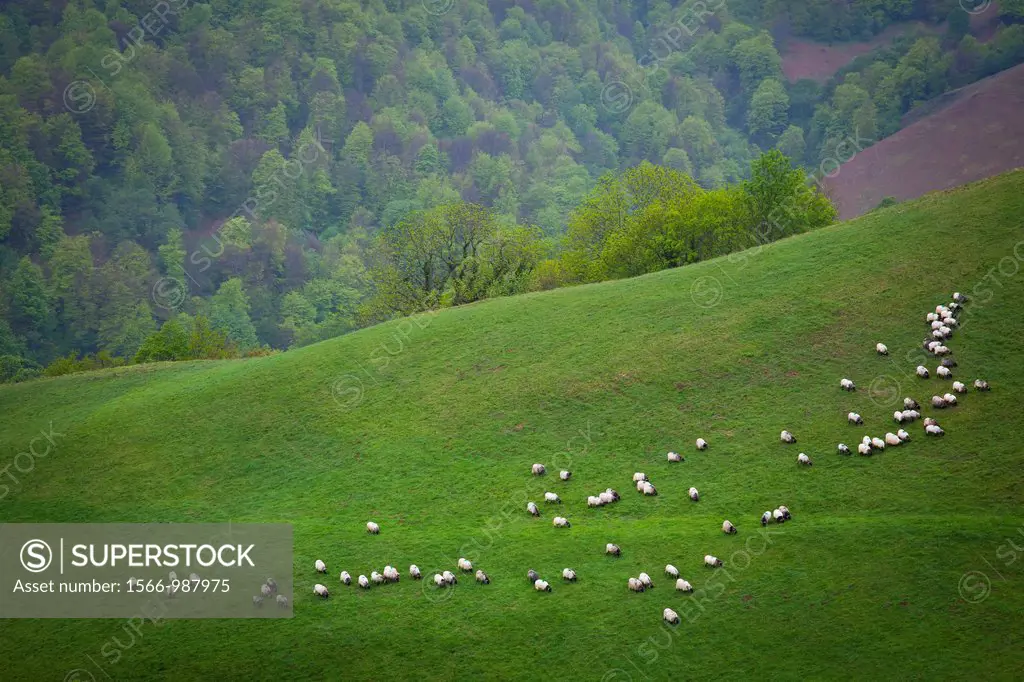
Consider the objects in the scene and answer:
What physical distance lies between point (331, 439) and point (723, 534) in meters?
21.8

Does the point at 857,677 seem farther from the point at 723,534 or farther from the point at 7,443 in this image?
the point at 7,443

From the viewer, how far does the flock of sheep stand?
3881 centimetres

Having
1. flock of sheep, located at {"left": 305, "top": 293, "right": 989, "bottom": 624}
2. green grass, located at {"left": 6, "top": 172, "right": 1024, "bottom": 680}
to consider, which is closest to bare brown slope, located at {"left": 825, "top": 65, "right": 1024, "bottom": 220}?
green grass, located at {"left": 6, "top": 172, "right": 1024, "bottom": 680}

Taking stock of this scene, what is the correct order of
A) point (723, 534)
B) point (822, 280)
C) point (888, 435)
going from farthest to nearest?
1. point (822, 280)
2. point (888, 435)
3. point (723, 534)

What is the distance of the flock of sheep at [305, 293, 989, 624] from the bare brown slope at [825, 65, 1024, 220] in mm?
116522

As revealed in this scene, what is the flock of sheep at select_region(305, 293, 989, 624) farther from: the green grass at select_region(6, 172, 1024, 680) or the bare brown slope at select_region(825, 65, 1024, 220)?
the bare brown slope at select_region(825, 65, 1024, 220)

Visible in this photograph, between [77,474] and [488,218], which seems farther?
[488,218]

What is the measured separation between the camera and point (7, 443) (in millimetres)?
58188

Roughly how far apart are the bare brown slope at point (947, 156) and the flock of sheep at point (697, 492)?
11652 centimetres

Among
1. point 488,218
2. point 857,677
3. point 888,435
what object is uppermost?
point 488,218

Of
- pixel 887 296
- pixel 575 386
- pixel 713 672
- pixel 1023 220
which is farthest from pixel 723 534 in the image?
pixel 1023 220

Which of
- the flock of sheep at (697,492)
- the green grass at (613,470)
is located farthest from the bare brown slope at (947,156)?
the flock of sheep at (697,492)

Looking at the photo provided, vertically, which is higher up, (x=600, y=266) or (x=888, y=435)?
(x=600, y=266)

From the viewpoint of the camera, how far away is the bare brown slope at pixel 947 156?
16912cm
